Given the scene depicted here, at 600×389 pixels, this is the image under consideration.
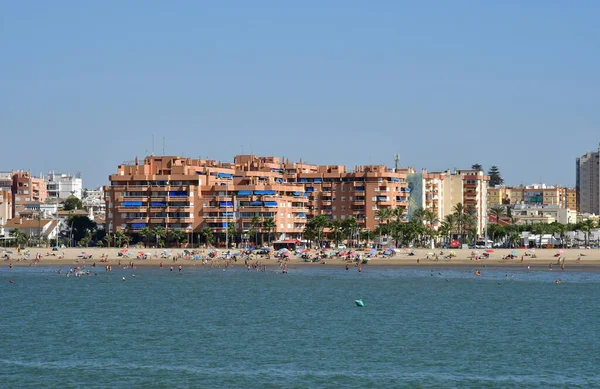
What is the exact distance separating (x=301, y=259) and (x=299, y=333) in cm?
7863

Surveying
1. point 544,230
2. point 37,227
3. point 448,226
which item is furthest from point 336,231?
point 37,227

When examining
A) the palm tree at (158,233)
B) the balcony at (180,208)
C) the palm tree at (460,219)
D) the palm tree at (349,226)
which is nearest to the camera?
the palm tree at (158,233)

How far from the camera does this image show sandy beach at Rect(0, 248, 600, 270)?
14012 cm

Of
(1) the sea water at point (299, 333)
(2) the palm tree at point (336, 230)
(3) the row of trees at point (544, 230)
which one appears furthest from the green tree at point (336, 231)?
(1) the sea water at point (299, 333)

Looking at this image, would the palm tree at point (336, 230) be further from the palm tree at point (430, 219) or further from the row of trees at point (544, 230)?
the row of trees at point (544, 230)

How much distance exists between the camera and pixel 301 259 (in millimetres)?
143500

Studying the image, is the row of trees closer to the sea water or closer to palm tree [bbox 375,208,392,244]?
palm tree [bbox 375,208,392,244]

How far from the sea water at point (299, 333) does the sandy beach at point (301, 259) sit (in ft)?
94.9

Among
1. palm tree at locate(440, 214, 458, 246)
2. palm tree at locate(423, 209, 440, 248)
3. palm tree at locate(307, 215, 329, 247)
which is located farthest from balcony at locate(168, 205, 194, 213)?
palm tree at locate(440, 214, 458, 246)

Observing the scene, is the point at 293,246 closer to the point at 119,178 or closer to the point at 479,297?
the point at 119,178

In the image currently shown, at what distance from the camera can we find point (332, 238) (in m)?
170

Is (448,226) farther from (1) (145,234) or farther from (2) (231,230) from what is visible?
(1) (145,234)

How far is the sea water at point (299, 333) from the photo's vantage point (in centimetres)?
4947

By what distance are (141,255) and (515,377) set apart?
325 ft
